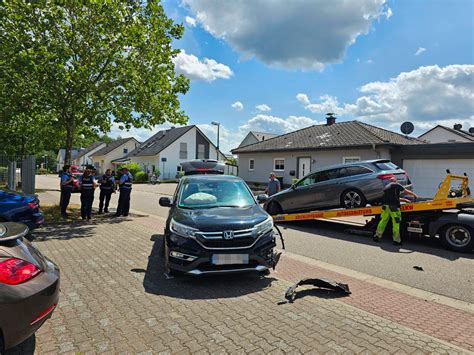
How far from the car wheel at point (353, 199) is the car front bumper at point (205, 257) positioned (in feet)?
17.4

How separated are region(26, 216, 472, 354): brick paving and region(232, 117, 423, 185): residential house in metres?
15.8

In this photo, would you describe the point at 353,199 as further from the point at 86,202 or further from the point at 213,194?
the point at 86,202

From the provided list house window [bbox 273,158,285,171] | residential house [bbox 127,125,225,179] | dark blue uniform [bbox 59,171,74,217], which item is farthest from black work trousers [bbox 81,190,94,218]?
residential house [bbox 127,125,225,179]

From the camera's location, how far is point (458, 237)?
7.21m

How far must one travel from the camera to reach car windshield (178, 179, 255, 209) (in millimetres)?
5668

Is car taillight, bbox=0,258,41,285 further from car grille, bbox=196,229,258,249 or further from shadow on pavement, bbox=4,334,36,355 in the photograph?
car grille, bbox=196,229,258,249

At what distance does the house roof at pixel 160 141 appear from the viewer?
43.3m

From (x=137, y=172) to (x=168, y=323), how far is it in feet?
121

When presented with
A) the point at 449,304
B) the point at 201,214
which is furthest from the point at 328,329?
the point at 201,214

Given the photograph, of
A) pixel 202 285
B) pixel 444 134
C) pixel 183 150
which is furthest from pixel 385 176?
pixel 183 150

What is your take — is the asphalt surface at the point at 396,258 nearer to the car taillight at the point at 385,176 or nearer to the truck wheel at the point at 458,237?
the truck wheel at the point at 458,237

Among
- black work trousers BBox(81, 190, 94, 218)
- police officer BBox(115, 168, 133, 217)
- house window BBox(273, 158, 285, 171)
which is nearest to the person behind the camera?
black work trousers BBox(81, 190, 94, 218)

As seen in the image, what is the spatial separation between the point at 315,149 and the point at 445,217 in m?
14.9

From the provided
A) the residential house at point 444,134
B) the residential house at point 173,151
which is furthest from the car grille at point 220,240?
the residential house at point 173,151
